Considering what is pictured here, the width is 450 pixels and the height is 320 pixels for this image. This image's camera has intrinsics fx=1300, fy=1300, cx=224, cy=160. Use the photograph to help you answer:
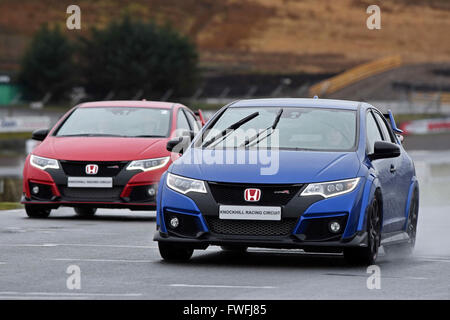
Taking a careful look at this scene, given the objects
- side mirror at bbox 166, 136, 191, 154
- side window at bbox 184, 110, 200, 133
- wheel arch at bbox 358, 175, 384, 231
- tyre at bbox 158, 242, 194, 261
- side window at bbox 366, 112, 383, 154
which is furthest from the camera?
side window at bbox 184, 110, 200, 133

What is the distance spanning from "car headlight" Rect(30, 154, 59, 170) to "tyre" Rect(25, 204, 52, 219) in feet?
1.84

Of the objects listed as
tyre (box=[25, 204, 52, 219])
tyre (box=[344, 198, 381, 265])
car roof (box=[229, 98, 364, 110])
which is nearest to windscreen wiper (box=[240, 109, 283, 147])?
car roof (box=[229, 98, 364, 110])

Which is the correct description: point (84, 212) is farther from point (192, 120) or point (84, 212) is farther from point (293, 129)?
point (293, 129)

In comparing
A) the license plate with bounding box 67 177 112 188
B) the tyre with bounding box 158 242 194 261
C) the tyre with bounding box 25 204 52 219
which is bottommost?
the tyre with bounding box 25 204 52 219

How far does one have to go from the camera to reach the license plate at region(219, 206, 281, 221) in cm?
1061

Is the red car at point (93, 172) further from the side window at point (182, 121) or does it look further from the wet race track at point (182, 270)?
the wet race track at point (182, 270)

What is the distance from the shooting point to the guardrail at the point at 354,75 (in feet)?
315

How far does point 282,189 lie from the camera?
10.6 metres

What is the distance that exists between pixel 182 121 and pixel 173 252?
752 centimetres

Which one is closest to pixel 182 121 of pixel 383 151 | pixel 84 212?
pixel 84 212

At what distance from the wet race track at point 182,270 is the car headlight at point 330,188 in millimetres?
644

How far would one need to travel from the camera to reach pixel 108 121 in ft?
58.7

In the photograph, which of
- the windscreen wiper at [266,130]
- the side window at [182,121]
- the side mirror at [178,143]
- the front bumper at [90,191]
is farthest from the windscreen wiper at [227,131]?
the side window at [182,121]

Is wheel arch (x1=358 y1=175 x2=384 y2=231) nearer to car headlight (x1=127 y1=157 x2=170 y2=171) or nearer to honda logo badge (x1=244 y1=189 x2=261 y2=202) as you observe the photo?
honda logo badge (x1=244 y1=189 x2=261 y2=202)
